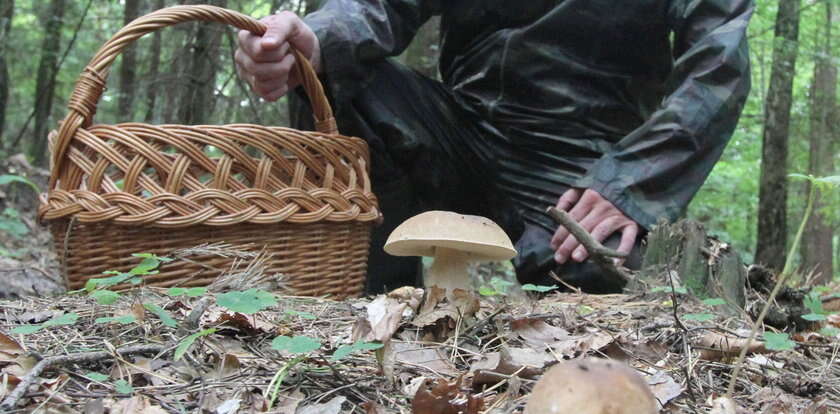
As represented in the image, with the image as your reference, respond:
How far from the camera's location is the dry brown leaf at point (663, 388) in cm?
126

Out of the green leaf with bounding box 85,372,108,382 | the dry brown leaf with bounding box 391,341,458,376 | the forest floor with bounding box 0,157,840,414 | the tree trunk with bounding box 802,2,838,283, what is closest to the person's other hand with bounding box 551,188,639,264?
the forest floor with bounding box 0,157,840,414

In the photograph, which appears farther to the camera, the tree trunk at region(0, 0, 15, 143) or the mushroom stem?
the tree trunk at region(0, 0, 15, 143)

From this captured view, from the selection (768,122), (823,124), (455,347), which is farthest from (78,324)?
(823,124)

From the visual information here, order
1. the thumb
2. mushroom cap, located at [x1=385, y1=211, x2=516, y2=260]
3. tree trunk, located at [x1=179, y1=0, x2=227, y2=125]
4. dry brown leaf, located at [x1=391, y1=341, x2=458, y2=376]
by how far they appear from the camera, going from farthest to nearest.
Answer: tree trunk, located at [x1=179, y1=0, x2=227, y2=125]
the thumb
mushroom cap, located at [x1=385, y1=211, x2=516, y2=260]
dry brown leaf, located at [x1=391, y1=341, x2=458, y2=376]

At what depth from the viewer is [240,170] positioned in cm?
230

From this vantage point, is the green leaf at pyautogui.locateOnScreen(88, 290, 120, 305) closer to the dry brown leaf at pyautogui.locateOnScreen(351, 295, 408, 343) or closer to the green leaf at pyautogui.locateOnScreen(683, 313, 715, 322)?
the dry brown leaf at pyautogui.locateOnScreen(351, 295, 408, 343)

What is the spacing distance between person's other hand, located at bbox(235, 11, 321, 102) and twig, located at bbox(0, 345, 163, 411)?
4.58 ft

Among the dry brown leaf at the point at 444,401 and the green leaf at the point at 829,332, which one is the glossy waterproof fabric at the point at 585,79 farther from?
the dry brown leaf at the point at 444,401

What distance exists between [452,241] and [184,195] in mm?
1016

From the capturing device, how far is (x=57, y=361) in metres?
1.27

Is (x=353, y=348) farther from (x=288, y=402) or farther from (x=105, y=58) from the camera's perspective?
(x=105, y=58)

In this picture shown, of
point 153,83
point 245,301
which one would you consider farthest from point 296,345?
point 153,83

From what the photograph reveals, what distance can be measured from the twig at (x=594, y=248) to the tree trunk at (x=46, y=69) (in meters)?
6.33

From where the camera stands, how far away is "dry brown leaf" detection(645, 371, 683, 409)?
4.13ft
